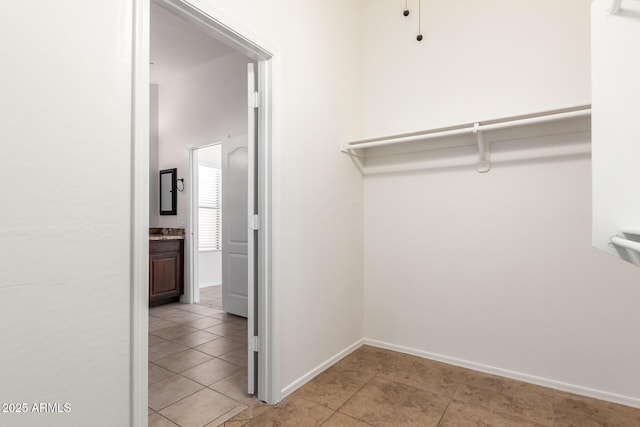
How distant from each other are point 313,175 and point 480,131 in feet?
3.99

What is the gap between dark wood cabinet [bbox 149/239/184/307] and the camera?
4281 millimetres

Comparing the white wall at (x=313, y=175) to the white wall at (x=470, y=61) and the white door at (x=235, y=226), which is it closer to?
the white wall at (x=470, y=61)

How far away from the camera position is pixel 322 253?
2.46 meters

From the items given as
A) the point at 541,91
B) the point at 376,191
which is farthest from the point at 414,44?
the point at 376,191

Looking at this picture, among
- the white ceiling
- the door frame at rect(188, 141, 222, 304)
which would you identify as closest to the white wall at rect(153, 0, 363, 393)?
the white ceiling

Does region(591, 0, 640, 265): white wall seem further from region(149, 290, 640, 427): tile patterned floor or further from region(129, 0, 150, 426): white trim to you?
region(129, 0, 150, 426): white trim

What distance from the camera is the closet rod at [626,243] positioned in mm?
863

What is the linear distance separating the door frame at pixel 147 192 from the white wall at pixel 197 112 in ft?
6.80

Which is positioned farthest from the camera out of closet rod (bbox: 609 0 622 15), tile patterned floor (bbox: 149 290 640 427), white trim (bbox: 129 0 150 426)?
tile patterned floor (bbox: 149 290 640 427)

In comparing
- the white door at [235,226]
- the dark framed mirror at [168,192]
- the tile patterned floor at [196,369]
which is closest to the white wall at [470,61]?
the white door at [235,226]

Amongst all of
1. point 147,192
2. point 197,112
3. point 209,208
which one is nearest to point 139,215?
point 147,192

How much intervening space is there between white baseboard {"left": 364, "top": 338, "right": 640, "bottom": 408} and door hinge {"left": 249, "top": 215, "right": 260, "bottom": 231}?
1.62m

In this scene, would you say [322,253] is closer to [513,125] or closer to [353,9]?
[513,125]

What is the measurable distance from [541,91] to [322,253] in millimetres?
1899
